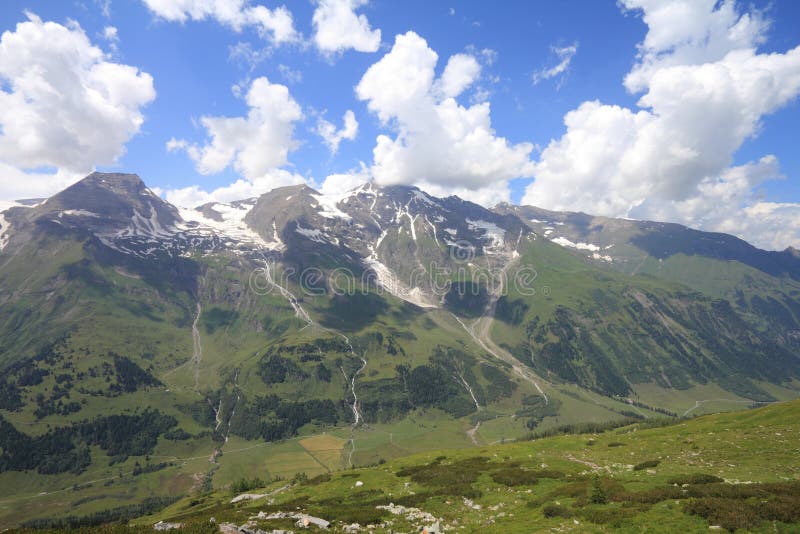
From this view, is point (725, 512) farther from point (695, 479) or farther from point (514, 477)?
point (514, 477)

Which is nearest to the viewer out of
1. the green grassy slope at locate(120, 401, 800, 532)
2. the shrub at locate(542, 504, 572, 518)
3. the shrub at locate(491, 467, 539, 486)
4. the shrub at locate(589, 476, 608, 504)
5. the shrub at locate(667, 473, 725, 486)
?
the green grassy slope at locate(120, 401, 800, 532)

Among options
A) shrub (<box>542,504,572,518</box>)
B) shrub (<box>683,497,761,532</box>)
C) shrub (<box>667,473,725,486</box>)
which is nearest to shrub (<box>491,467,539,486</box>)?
shrub (<box>542,504,572,518</box>)

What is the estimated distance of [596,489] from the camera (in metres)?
36.1

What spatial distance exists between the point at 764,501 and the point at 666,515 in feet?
21.0

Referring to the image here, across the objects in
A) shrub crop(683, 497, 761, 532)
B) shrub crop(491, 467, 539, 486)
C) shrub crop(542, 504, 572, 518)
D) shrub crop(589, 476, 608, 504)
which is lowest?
shrub crop(491, 467, 539, 486)

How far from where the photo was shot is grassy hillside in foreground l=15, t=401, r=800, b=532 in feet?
95.1

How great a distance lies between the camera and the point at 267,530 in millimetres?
33031

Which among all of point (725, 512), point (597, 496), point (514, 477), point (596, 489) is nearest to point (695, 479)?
point (596, 489)

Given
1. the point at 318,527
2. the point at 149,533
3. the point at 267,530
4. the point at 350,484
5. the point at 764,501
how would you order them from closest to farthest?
the point at 764,501
the point at 149,533
the point at 267,530
the point at 318,527
the point at 350,484

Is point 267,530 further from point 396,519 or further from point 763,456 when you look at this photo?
point 763,456

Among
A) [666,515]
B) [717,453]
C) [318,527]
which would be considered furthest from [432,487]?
[717,453]

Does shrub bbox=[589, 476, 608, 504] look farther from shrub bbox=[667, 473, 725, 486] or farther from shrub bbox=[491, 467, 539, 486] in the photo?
shrub bbox=[491, 467, 539, 486]

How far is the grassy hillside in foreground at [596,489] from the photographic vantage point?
29.0 m

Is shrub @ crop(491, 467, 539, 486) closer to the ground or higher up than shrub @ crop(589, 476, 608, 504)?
closer to the ground
